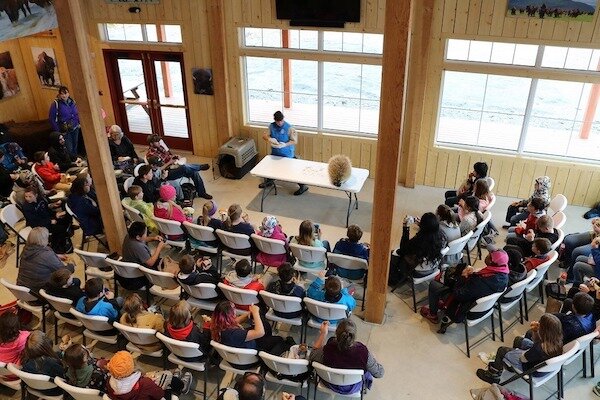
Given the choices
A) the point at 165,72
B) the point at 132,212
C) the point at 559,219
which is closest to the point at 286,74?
the point at 165,72

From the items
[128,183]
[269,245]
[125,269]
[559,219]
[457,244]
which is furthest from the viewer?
[128,183]

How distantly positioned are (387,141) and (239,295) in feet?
6.63

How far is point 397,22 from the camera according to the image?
14.3ft

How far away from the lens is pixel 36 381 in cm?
416

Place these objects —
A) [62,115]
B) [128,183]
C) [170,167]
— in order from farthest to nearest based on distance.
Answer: [62,115] < [170,167] < [128,183]

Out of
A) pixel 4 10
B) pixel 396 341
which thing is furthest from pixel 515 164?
pixel 4 10

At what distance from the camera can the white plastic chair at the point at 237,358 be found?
4.29 m

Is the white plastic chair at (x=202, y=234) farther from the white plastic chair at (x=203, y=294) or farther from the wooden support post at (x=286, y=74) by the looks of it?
the wooden support post at (x=286, y=74)

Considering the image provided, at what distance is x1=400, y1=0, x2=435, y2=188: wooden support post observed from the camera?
747cm

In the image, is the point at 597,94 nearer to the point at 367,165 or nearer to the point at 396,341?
the point at 367,165

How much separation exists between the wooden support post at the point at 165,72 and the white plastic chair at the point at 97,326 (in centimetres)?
575

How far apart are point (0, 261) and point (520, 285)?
6425 mm

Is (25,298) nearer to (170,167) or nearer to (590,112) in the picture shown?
(170,167)

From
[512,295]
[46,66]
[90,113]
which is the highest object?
[90,113]
